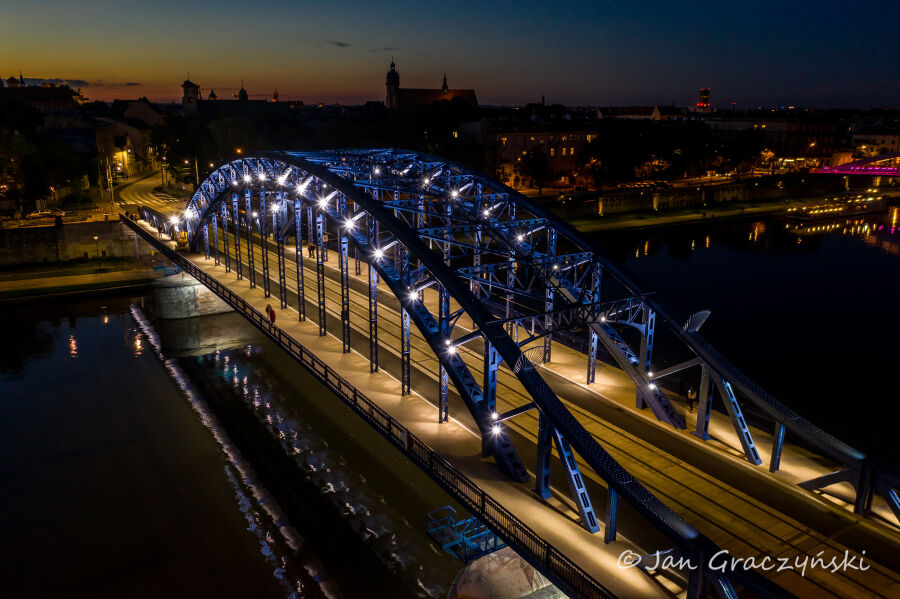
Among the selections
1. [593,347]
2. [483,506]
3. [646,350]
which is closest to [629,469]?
[483,506]

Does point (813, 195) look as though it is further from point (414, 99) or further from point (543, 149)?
point (414, 99)

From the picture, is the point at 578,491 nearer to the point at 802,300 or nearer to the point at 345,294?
the point at 345,294

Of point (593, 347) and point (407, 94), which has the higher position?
point (407, 94)

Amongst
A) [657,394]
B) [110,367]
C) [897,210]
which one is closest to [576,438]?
[657,394]

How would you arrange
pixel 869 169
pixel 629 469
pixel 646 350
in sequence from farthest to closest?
1. pixel 869 169
2. pixel 646 350
3. pixel 629 469

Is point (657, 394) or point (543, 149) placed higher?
point (543, 149)

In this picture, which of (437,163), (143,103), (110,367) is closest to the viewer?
(437,163)

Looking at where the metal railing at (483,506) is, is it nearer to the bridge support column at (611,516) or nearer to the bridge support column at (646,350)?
the bridge support column at (611,516)
